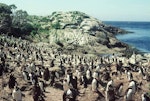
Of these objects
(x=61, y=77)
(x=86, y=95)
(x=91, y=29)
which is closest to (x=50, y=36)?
(x=91, y=29)

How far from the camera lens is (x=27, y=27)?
104m

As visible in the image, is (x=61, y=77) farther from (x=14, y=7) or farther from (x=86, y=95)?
(x=14, y=7)

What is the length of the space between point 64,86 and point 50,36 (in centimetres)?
6767

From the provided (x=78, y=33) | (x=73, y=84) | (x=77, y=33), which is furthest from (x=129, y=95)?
(x=78, y=33)

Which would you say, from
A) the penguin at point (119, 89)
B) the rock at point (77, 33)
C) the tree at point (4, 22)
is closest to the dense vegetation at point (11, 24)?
the tree at point (4, 22)

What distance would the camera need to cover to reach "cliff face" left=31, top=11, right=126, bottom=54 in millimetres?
96438

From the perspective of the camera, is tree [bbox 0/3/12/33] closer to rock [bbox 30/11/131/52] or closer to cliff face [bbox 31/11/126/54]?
rock [bbox 30/11/131/52]

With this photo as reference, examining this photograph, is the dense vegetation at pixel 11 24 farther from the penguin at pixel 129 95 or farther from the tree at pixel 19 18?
the penguin at pixel 129 95

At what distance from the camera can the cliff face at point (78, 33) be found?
96.4 meters

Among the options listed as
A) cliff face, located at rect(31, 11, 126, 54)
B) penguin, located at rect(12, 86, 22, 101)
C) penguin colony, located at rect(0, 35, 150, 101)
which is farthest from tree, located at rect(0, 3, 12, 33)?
penguin, located at rect(12, 86, 22, 101)

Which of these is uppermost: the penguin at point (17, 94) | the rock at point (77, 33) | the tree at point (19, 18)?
the tree at point (19, 18)

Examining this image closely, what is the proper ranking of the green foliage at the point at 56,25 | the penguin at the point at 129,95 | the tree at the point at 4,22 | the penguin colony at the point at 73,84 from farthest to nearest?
the green foliage at the point at 56,25
the tree at the point at 4,22
the penguin at the point at 129,95
the penguin colony at the point at 73,84

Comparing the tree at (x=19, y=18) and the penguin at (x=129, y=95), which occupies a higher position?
the tree at (x=19, y=18)

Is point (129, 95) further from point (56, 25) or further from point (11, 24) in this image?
point (56, 25)
